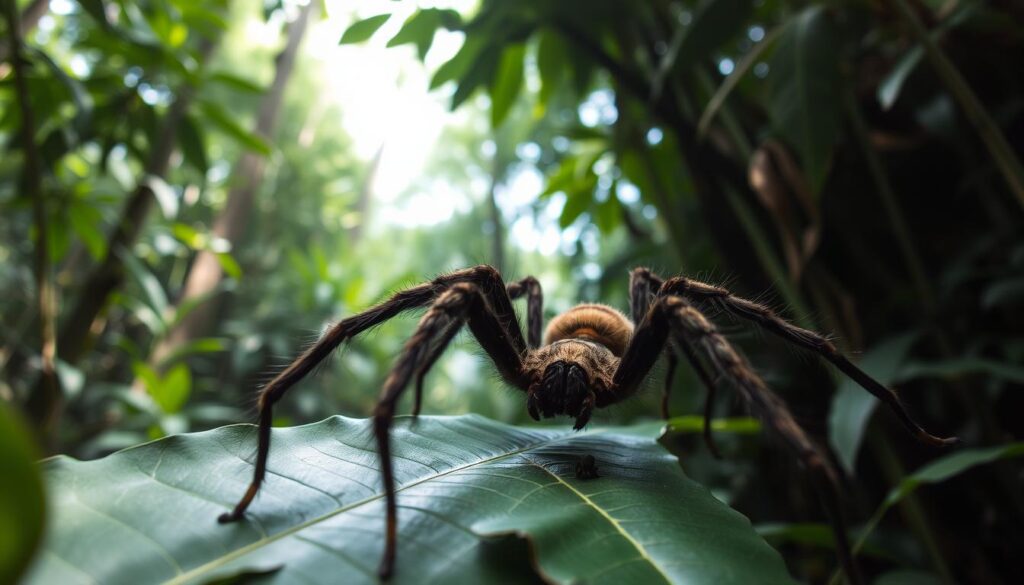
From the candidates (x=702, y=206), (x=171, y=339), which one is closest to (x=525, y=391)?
(x=702, y=206)

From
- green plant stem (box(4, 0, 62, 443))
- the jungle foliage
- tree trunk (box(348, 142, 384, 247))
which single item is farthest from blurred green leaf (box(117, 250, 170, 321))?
tree trunk (box(348, 142, 384, 247))

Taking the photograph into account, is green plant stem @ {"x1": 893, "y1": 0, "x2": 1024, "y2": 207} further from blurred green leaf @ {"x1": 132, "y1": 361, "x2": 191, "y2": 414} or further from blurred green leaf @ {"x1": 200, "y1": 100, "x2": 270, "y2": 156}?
blurred green leaf @ {"x1": 132, "y1": 361, "x2": 191, "y2": 414}

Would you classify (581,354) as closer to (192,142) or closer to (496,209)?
(192,142)

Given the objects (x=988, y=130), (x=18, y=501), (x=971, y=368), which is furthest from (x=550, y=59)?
(x=18, y=501)

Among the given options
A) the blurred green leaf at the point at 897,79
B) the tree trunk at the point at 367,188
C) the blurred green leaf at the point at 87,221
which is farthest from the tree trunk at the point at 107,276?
the tree trunk at the point at 367,188

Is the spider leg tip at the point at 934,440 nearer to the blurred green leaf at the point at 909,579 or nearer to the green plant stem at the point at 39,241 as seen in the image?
the blurred green leaf at the point at 909,579

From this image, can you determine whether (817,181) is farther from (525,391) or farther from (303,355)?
(303,355)
